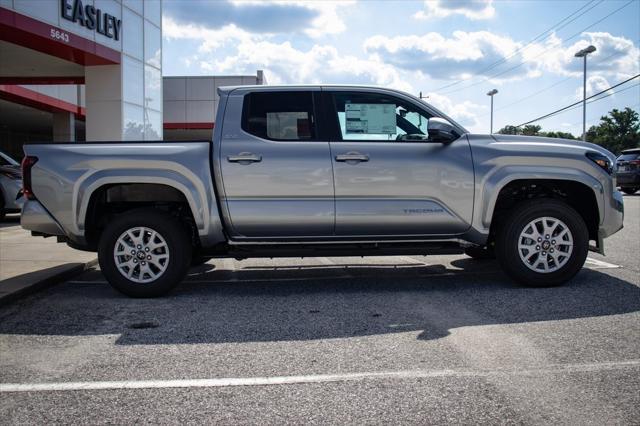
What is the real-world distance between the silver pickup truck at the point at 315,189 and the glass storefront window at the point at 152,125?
16.0m

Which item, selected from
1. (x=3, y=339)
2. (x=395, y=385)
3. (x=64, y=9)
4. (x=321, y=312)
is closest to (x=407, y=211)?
(x=321, y=312)

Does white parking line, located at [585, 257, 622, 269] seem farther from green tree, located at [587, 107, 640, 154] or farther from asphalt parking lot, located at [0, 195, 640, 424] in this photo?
green tree, located at [587, 107, 640, 154]

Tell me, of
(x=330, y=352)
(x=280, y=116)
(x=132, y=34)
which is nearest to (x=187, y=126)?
(x=132, y=34)

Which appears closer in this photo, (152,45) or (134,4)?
(134,4)

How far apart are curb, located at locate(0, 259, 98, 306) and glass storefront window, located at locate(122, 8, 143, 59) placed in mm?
13975

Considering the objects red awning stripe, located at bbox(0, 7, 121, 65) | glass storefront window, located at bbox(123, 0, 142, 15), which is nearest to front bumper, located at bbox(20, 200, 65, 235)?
red awning stripe, located at bbox(0, 7, 121, 65)

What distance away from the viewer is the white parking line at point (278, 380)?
11.6 ft

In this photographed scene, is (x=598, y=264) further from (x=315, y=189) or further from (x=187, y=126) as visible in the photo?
(x=187, y=126)

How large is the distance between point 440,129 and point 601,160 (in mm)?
1815

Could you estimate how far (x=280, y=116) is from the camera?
19.7 ft

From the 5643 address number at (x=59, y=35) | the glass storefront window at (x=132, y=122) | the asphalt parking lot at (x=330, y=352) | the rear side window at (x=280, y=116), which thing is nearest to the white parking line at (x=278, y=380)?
the asphalt parking lot at (x=330, y=352)

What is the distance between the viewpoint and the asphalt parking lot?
3.19m

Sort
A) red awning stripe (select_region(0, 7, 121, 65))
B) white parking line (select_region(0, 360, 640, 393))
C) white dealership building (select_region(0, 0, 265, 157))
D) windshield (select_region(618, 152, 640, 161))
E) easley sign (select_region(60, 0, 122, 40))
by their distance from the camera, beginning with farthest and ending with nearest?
windshield (select_region(618, 152, 640, 161)) → easley sign (select_region(60, 0, 122, 40)) → white dealership building (select_region(0, 0, 265, 157)) → red awning stripe (select_region(0, 7, 121, 65)) → white parking line (select_region(0, 360, 640, 393))

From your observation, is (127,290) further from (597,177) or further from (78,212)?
(597,177)
